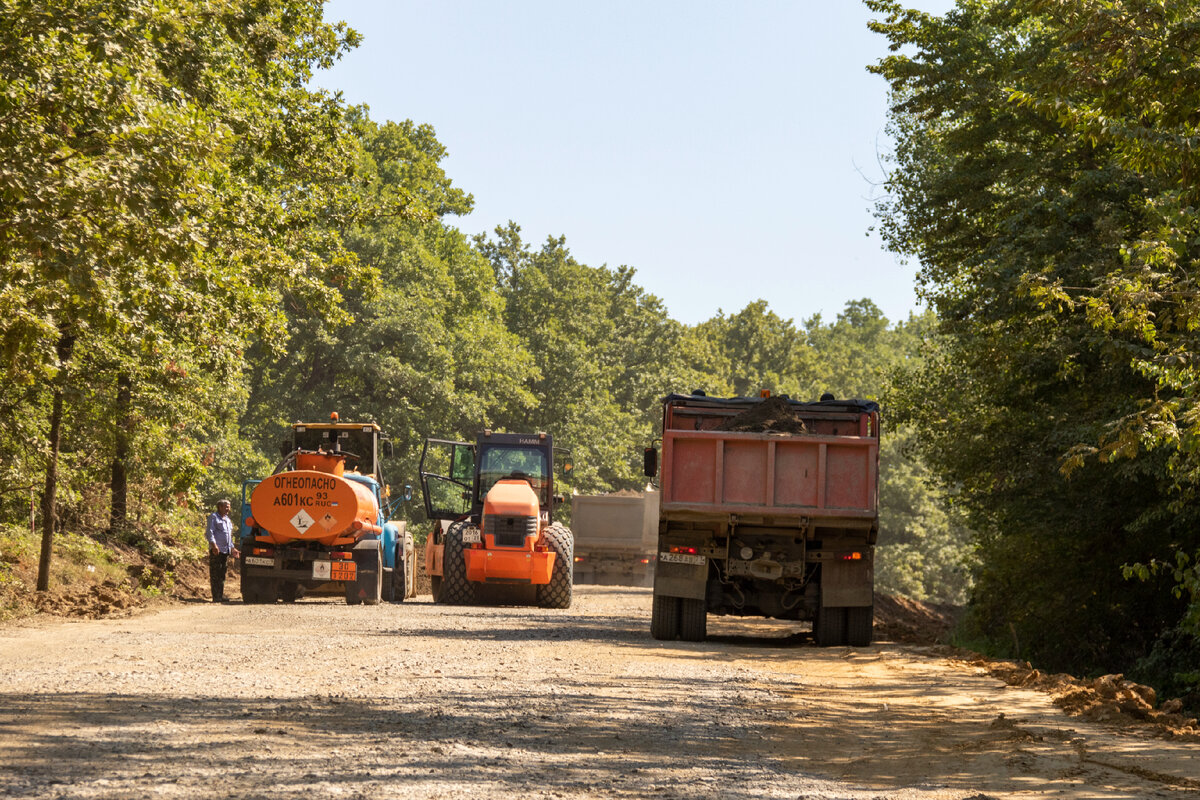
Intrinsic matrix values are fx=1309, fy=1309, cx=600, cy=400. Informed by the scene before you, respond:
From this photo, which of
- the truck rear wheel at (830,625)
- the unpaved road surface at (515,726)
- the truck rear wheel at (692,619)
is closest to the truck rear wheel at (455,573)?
the truck rear wheel at (692,619)

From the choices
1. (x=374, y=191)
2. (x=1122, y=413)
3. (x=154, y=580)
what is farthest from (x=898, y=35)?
(x=374, y=191)

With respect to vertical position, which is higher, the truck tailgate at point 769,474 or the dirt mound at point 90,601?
the truck tailgate at point 769,474

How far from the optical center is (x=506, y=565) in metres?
22.7

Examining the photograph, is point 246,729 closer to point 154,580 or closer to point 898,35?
point 154,580

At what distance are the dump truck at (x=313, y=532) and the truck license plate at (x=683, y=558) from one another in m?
6.64

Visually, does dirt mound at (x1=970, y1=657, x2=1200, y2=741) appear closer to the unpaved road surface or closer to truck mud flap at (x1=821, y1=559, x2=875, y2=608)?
the unpaved road surface

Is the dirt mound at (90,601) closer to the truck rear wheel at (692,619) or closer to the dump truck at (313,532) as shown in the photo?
the dump truck at (313,532)

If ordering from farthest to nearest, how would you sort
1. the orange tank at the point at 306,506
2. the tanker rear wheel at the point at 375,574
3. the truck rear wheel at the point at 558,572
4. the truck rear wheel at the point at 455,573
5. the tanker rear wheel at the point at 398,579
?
the tanker rear wheel at the point at 398,579
the truck rear wheel at the point at 455,573
the truck rear wheel at the point at 558,572
the tanker rear wheel at the point at 375,574
the orange tank at the point at 306,506

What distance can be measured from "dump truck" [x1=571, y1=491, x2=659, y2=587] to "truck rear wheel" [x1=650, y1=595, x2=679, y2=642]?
1018 inches

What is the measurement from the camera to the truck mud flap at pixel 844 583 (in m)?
16.5

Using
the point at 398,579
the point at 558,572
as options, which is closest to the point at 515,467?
the point at 558,572

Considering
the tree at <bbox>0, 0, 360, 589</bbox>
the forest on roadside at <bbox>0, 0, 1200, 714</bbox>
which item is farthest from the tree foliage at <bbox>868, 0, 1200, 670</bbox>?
the tree at <bbox>0, 0, 360, 589</bbox>

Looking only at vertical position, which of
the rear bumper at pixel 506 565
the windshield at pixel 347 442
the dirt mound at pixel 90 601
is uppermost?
the windshield at pixel 347 442

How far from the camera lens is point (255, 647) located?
13219mm
